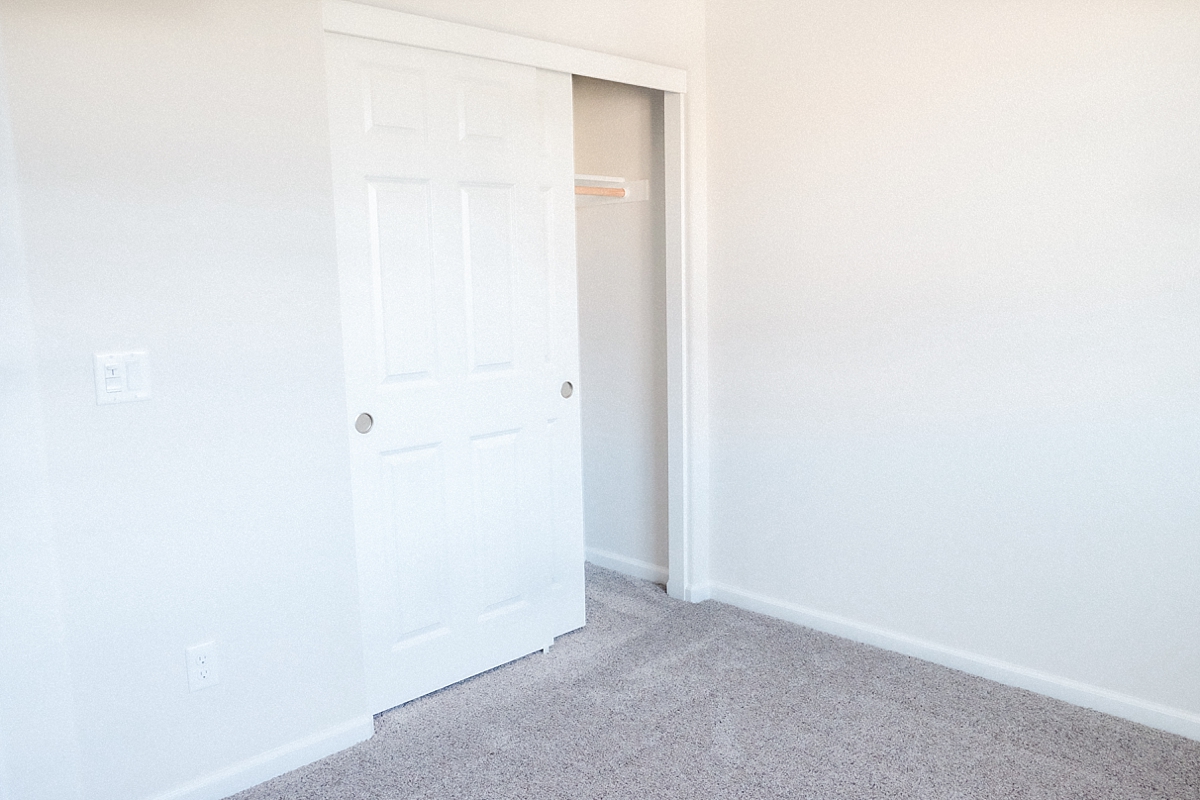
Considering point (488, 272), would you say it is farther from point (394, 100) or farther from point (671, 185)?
point (671, 185)

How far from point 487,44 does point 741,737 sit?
2131 millimetres

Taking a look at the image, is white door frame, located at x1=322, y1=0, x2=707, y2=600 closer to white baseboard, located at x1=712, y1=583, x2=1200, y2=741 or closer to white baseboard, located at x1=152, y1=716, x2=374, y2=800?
white baseboard, located at x1=712, y1=583, x2=1200, y2=741

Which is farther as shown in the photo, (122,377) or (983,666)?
(983,666)

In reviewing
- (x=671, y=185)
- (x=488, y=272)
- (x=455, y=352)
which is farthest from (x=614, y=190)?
(x=455, y=352)

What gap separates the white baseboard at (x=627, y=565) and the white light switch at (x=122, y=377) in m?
2.24

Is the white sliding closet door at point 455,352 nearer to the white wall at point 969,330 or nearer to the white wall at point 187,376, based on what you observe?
the white wall at point 187,376

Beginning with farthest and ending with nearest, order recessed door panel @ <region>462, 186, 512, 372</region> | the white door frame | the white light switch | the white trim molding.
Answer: recessed door panel @ <region>462, 186, 512, 372</region>, the white door frame, the white trim molding, the white light switch

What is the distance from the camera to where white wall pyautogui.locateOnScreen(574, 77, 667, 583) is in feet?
11.8

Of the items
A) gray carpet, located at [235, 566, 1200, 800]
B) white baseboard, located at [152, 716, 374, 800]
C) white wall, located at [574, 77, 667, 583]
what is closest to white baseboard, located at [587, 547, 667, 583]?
white wall, located at [574, 77, 667, 583]

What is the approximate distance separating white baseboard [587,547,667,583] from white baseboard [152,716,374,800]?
1.47m

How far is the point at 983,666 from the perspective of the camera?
9.40 ft

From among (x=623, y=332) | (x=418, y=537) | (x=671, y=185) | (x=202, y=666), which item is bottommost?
(x=202, y=666)

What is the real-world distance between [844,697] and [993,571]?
61 cm

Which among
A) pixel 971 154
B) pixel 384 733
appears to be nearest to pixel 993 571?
pixel 971 154
